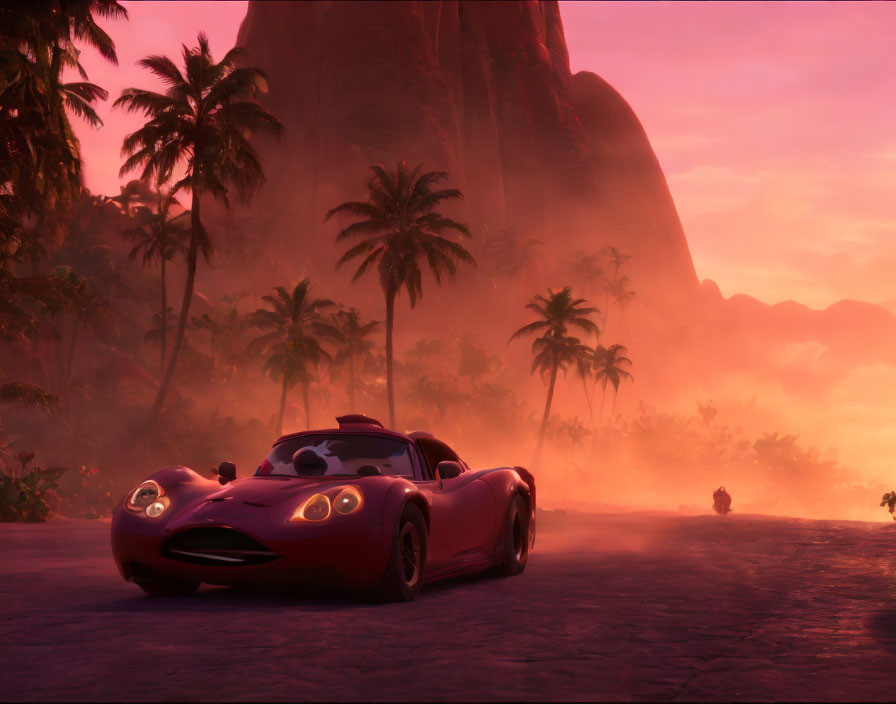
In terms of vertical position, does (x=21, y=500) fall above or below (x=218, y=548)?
above

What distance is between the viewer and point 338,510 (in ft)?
23.6

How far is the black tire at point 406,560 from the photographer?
23.9 feet

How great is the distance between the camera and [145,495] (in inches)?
303

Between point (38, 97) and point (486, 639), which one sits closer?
point (486, 639)

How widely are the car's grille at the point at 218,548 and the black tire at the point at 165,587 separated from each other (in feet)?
1.37

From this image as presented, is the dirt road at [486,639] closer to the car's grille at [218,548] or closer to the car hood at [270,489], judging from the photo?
the car's grille at [218,548]

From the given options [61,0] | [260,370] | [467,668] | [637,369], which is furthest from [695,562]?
[637,369]

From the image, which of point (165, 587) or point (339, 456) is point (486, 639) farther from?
point (339, 456)

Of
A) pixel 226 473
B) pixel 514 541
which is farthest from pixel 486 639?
pixel 514 541

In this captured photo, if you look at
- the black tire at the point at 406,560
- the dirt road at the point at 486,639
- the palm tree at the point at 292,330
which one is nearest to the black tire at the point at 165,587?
the dirt road at the point at 486,639

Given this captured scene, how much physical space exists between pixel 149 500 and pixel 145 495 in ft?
0.28

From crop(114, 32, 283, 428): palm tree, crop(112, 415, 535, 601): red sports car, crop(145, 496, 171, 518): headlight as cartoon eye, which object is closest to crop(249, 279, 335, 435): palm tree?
crop(114, 32, 283, 428): palm tree

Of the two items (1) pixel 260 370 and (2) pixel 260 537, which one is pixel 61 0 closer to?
(2) pixel 260 537

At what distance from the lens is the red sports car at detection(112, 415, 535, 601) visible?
7.07m
